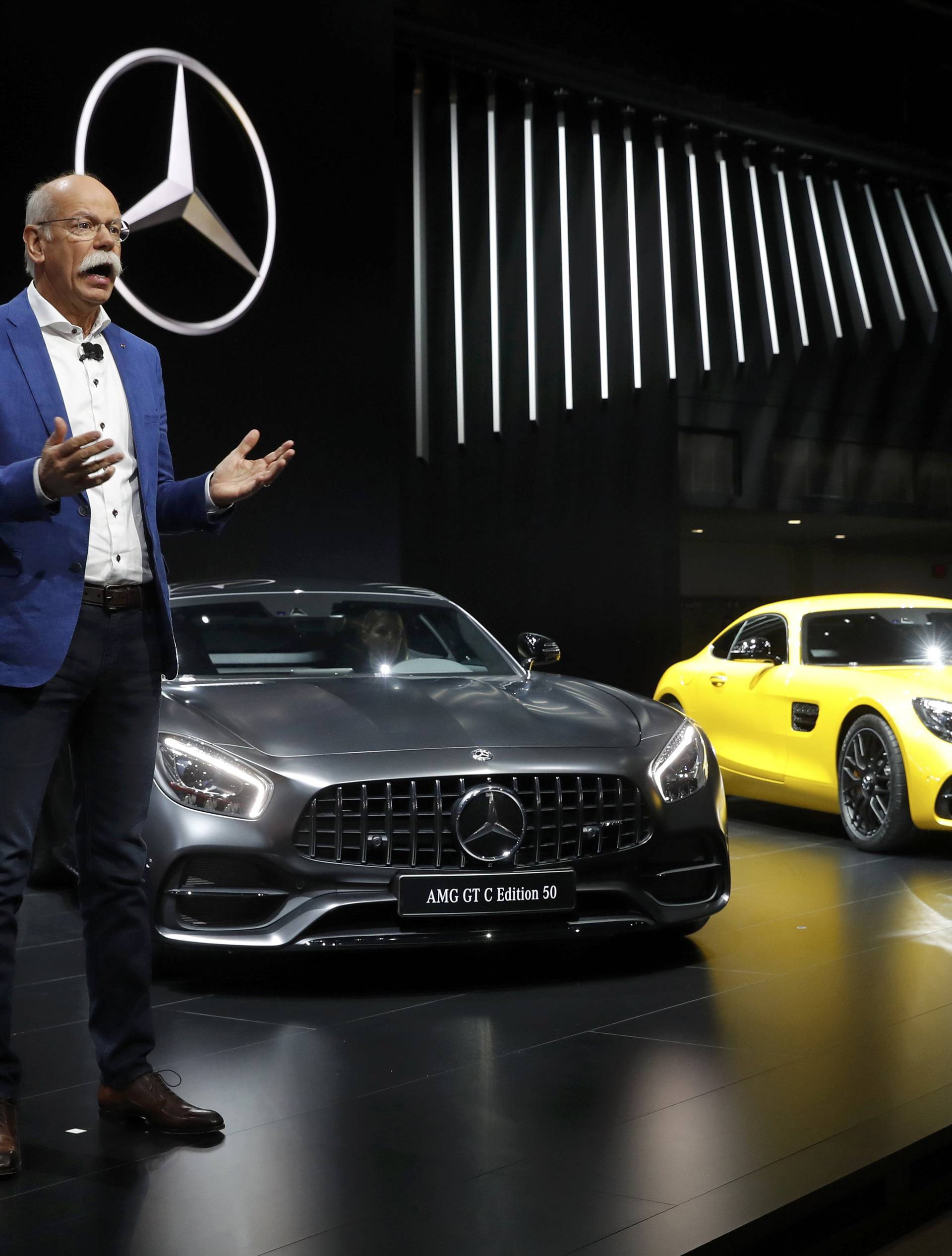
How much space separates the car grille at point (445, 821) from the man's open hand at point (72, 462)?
1.66 metres

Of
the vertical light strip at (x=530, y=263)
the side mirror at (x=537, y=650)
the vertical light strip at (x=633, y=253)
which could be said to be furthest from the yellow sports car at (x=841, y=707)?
the vertical light strip at (x=633, y=253)

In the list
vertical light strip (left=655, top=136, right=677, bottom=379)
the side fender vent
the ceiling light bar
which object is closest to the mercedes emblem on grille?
the side fender vent

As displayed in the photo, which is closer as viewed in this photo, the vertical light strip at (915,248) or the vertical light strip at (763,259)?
the vertical light strip at (763,259)

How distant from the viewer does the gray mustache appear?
2826 mm

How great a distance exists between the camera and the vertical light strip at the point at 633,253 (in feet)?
39.7

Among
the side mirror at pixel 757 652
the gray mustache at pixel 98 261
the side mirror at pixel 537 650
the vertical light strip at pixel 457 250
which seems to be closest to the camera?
the gray mustache at pixel 98 261

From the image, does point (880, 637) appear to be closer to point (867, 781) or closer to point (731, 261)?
point (867, 781)

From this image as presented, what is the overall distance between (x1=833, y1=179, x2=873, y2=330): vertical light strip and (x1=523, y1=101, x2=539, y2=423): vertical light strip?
3.71 metres

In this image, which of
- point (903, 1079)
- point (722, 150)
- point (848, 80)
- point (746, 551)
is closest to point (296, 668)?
point (903, 1079)

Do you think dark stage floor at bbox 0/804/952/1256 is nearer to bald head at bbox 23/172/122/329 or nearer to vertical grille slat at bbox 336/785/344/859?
vertical grille slat at bbox 336/785/344/859

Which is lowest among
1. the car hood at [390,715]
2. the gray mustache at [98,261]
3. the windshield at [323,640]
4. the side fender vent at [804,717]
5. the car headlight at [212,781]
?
the side fender vent at [804,717]

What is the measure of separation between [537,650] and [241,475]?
8.63 ft

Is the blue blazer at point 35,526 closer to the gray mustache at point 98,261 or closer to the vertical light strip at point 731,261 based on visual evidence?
the gray mustache at point 98,261

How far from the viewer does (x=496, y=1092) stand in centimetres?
323
